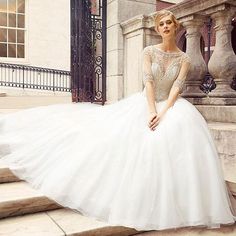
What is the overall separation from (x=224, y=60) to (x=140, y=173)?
152 centimetres

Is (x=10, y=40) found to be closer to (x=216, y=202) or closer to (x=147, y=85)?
(x=147, y=85)

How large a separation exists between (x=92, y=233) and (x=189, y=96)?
6.44 ft

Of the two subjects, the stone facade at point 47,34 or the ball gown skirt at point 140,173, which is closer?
the ball gown skirt at point 140,173

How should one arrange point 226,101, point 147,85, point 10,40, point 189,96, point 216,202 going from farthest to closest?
point 10,40
point 189,96
point 226,101
point 147,85
point 216,202

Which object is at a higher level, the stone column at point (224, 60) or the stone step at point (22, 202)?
the stone column at point (224, 60)

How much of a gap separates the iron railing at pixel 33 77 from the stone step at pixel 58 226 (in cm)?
1100

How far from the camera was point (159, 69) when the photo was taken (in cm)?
306

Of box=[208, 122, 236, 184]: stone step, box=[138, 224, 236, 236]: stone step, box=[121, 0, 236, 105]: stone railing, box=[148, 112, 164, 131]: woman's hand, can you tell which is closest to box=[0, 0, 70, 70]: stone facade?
box=[121, 0, 236, 105]: stone railing

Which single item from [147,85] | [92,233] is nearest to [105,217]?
[92,233]

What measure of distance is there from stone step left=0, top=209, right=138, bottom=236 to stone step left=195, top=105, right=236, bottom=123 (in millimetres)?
1434

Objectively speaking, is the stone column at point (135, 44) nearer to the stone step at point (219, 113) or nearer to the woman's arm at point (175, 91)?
the stone step at point (219, 113)

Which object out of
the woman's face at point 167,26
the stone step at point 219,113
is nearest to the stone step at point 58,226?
the stone step at point 219,113

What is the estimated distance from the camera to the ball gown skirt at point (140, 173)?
2.40m

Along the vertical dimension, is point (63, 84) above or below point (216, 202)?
above
